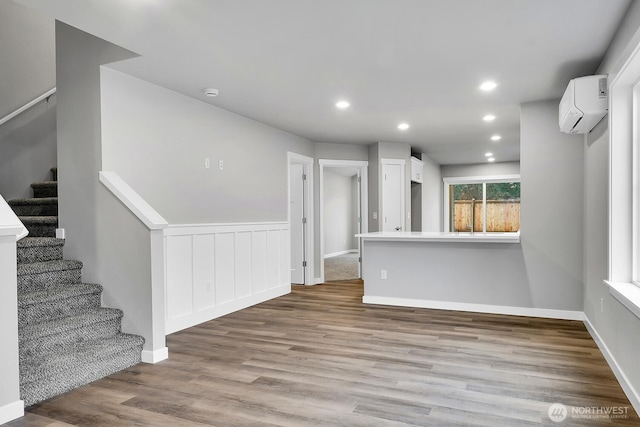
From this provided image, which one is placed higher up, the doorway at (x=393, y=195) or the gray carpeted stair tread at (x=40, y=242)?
the doorway at (x=393, y=195)

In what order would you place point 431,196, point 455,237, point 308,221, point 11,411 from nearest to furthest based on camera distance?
point 11,411 < point 455,237 < point 308,221 < point 431,196

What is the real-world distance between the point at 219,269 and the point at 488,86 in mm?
3362

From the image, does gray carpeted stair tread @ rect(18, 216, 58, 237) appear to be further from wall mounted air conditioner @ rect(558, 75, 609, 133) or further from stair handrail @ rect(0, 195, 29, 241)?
wall mounted air conditioner @ rect(558, 75, 609, 133)

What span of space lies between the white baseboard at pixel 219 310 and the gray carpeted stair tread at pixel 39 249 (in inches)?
45.2

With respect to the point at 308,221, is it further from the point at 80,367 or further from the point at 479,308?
the point at 80,367

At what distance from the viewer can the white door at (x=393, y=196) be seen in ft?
23.9

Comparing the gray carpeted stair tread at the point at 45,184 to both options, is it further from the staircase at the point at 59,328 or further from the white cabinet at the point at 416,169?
the white cabinet at the point at 416,169

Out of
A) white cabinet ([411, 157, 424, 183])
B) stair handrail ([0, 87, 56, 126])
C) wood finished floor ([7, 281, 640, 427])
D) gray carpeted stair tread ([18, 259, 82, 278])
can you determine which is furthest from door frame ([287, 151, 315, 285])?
gray carpeted stair tread ([18, 259, 82, 278])

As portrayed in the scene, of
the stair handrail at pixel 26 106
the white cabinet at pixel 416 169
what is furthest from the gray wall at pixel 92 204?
the white cabinet at pixel 416 169

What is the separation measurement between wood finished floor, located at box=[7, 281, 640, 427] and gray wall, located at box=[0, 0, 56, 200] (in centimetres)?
248

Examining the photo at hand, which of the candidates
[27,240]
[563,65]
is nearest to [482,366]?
[563,65]

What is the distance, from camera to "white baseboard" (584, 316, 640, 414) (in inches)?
94.6

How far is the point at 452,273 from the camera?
5.02 metres

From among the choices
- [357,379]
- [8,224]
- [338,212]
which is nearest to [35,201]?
[8,224]
